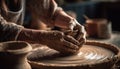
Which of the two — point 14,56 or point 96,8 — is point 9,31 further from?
point 96,8

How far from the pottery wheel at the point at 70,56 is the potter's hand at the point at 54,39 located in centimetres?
8

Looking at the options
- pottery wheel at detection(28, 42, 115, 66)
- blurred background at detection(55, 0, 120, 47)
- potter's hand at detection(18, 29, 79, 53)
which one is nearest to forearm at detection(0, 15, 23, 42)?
potter's hand at detection(18, 29, 79, 53)

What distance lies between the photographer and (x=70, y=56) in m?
2.56

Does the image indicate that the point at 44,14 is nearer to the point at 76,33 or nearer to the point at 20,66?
the point at 76,33

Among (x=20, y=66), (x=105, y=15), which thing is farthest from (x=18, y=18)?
(x=105, y=15)

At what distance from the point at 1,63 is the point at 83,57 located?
760 mm

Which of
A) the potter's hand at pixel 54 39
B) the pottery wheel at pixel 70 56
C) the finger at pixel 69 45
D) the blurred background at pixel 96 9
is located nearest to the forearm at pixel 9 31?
the potter's hand at pixel 54 39

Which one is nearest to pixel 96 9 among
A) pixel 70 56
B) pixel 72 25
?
pixel 72 25

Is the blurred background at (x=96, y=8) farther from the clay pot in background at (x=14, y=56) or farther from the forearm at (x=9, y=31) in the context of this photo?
the clay pot in background at (x=14, y=56)

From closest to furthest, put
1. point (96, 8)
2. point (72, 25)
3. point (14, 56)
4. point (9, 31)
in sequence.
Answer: point (14, 56)
point (9, 31)
point (72, 25)
point (96, 8)

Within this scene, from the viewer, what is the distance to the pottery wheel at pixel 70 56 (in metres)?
2.45

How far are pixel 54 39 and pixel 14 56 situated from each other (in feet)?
1.71

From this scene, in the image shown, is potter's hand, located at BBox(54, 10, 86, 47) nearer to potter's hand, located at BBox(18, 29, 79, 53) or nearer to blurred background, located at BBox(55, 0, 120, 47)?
potter's hand, located at BBox(18, 29, 79, 53)

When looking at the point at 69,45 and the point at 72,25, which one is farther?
the point at 72,25
